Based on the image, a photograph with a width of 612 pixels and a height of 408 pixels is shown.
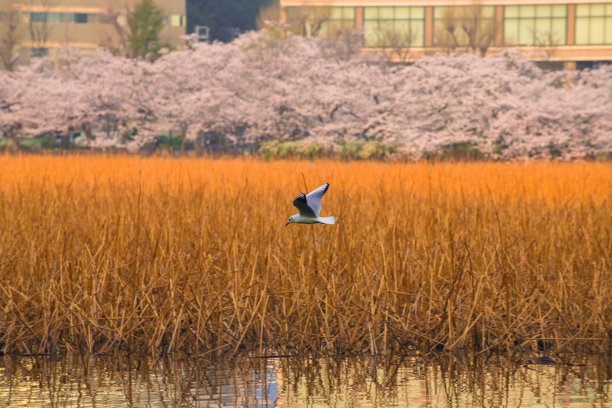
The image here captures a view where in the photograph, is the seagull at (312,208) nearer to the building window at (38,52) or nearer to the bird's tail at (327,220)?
the bird's tail at (327,220)

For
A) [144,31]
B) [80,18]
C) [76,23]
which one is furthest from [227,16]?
[80,18]

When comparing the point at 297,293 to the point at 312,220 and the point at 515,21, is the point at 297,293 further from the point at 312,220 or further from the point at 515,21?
the point at 515,21

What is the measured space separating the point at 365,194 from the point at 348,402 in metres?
7.08

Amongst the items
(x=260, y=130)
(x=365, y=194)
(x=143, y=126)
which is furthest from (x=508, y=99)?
(x=365, y=194)

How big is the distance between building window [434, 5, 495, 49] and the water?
4156 centimetres

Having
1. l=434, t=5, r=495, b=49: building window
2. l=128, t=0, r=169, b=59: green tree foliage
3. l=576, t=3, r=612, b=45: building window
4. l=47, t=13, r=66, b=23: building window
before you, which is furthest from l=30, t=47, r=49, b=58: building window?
l=576, t=3, r=612, b=45: building window

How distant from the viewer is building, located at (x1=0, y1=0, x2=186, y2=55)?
4297cm

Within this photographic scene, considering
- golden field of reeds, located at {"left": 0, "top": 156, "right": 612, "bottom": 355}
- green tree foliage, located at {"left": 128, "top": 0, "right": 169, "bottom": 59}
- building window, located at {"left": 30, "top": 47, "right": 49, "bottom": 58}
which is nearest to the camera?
golden field of reeds, located at {"left": 0, "top": 156, "right": 612, "bottom": 355}

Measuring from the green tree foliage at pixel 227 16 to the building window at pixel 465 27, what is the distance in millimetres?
9456

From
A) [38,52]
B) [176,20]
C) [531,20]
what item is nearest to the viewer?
[38,52]

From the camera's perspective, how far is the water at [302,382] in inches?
184

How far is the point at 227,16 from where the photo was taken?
51469 millimetres

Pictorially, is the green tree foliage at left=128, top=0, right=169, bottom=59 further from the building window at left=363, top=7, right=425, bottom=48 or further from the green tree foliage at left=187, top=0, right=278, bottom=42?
the building window at left=363, top=7, right=425, bottom=48

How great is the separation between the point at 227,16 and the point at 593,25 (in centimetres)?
2290
